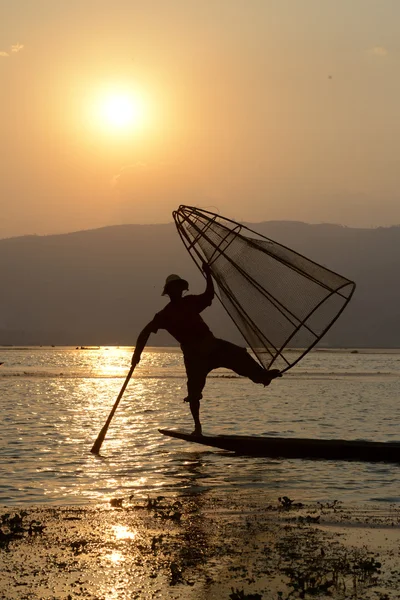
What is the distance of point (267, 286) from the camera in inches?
768

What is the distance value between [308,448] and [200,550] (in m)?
8.12

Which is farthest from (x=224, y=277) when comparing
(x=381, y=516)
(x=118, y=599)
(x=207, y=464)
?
(x=118, y=599)

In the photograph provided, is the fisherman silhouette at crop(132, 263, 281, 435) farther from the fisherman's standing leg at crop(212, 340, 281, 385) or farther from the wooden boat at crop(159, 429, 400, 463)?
the wooden boat at crop(159, 429, 400, 463)

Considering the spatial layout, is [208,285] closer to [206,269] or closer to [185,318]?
[206,269]

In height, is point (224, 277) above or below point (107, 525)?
above

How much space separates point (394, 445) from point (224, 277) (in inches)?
177

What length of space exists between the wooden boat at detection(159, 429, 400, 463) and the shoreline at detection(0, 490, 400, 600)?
3901 mm

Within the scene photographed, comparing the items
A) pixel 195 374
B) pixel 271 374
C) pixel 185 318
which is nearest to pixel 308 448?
pixel 271 374

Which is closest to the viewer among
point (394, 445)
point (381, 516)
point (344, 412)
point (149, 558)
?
point (149, 558)

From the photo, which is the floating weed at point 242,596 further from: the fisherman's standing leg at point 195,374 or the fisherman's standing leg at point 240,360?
the fisherman's standing leg at point 195,374

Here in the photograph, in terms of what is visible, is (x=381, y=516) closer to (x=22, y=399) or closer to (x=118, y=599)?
(x=118, y=599)

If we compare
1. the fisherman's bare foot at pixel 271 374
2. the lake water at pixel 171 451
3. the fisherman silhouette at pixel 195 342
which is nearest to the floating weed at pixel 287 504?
the lake water at pixel 171 451

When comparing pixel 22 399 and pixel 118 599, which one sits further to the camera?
pixel 22 399

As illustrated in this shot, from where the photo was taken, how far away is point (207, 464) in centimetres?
1947
